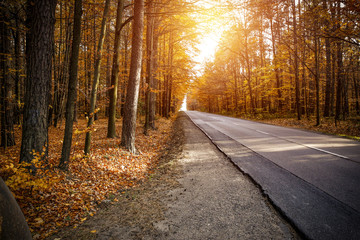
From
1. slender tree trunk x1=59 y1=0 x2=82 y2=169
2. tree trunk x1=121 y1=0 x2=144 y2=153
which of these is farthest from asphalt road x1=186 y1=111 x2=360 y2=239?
slender tree trunk x1=59 y1=0 x2=82 y2=169

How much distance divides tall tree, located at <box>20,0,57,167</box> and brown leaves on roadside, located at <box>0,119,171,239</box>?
2.12 ft

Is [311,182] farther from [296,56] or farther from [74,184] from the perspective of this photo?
[296,56]

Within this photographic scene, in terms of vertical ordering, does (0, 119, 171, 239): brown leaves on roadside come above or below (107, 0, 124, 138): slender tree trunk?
below

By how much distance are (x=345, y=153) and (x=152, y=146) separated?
8.47m

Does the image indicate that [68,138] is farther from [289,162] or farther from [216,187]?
[289,162]

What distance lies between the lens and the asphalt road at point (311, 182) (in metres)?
2.88

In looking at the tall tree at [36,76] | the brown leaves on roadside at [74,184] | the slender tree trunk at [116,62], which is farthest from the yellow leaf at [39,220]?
the slender tree trunk at [116,62]

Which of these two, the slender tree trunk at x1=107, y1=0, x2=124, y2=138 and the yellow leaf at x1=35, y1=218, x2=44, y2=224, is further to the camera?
the slender tree trunk at x1=107, y1=0, x2=124, y2=138

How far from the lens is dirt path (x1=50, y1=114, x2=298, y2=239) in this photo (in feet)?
9.68

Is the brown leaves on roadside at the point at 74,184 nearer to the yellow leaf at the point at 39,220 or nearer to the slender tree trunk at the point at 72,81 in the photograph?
the yellow leaf at the point at 39,220

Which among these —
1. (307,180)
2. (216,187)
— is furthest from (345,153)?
(216,187)

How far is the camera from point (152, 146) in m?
9.80

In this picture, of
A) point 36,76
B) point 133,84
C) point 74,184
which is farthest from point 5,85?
point 74,184

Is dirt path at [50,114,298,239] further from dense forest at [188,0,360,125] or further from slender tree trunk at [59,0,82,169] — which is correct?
dense forest at [188,0,360,125]
